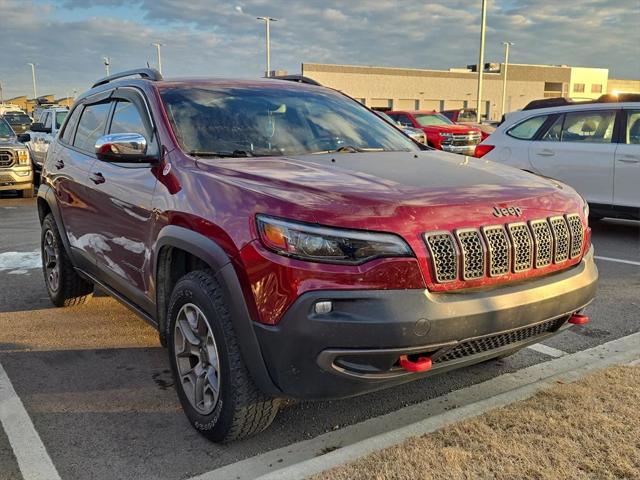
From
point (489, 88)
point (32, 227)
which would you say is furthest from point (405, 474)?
point (489, 88)

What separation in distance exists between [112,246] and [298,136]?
1390 millimetres

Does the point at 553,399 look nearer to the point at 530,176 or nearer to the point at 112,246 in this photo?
the point at 530,176

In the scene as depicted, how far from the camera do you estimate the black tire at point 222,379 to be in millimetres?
2688

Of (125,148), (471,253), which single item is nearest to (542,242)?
(471,253)

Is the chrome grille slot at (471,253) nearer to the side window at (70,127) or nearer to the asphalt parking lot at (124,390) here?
the asphalt parking lot at (124,390)

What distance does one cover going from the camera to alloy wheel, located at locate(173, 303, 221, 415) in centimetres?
289

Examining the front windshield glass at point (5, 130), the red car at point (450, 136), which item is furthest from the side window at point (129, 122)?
the red car at point (450, 136)

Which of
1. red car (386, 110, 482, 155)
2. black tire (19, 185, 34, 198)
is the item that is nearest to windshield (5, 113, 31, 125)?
black tire (19, 185, 34, 198)

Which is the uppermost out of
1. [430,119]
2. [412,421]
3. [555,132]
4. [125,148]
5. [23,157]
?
[430,119]

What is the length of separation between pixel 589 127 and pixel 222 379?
22.9ft

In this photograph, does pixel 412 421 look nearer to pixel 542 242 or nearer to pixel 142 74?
pixel 542 242

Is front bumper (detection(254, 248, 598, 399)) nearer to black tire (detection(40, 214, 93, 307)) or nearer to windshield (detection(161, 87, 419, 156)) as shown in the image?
windshield (detection(161, 87, 419, 156))

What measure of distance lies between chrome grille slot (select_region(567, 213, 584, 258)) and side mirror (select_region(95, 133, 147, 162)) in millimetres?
2296

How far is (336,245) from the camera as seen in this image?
8.12 ft
